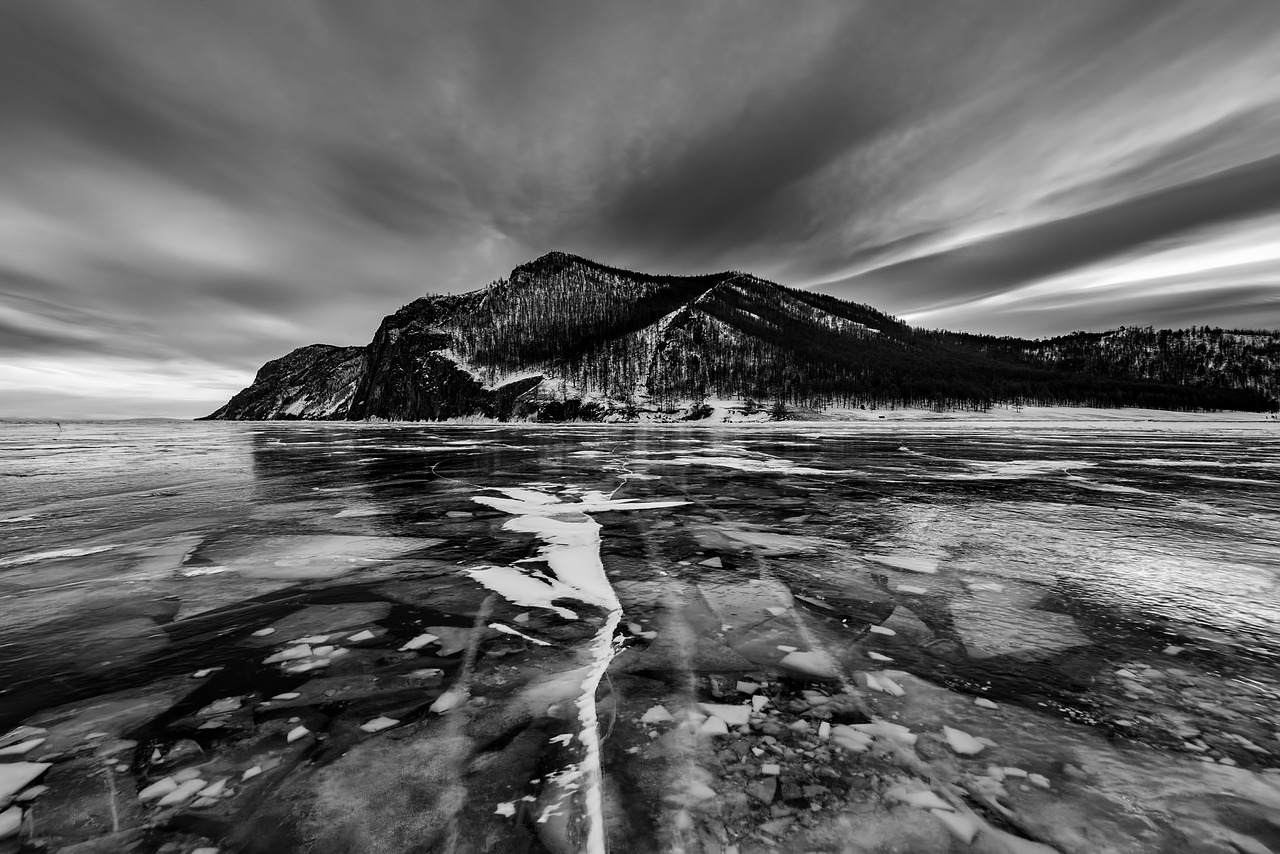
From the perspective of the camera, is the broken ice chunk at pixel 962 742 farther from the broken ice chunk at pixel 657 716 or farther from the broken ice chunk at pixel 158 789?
the broken ice chunk at pixel 158 789

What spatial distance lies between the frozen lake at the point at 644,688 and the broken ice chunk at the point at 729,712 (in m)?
0.02

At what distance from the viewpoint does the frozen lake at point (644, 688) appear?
7.61 feet

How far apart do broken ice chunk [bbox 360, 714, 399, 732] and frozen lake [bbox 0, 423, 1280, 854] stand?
12 mm

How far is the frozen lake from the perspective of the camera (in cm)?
232

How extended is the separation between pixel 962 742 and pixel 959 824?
0.71 m

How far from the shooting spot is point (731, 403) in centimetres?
12731

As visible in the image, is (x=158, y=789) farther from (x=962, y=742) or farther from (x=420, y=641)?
(x=962, y=742)

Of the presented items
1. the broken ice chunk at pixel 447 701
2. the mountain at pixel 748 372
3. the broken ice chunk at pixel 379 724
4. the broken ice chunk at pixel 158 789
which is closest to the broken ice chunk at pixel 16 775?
the broken ice chunk at pixel 158 789

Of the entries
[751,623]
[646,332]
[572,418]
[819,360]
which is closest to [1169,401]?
[819,360]

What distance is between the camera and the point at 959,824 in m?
2.29

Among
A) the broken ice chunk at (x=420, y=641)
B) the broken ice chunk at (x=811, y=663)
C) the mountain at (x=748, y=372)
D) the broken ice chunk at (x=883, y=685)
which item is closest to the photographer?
the broken ice chunk at (x=883, y=685)

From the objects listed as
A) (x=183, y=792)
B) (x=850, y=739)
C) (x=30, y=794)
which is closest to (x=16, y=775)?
(x=30, y=794)

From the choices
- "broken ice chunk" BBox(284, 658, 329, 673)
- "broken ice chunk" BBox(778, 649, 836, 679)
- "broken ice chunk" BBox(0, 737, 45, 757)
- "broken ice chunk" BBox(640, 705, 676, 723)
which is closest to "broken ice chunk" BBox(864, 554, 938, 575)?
"broken ice chunk" BBox(778, 649, 836, 679)

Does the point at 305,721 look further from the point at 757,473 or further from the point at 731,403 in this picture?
the point at 731,403
